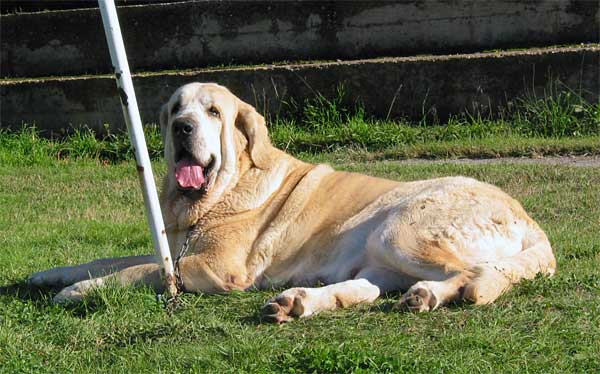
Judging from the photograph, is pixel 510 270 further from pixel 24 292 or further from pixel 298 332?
pixel 24 292

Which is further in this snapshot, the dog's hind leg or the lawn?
the dog's hind leg

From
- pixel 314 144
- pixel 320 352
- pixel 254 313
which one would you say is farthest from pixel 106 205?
pixel 320 352

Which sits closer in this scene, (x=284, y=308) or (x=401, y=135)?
(x=284, y=308)

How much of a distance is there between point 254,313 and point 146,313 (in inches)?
22.4

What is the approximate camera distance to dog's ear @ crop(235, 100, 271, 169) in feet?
20.9

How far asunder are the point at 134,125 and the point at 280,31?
7335 millimetres

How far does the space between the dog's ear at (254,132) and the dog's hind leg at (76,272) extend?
2.97 feet

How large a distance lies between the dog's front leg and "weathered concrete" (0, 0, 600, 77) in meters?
7.11

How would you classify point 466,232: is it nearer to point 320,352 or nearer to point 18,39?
point 320,352

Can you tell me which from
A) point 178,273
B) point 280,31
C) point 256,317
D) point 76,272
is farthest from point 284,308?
point 280,31

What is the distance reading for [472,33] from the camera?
12.2 metres

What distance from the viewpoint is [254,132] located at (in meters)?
6.38

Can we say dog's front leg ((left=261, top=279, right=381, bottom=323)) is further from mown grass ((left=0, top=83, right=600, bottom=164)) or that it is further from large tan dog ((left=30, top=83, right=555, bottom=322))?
mown grass ((left=0, top=83, right=600, bottom=164))

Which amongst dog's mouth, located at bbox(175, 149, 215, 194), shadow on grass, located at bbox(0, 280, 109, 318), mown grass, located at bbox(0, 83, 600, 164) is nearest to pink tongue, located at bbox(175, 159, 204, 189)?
dog's mouth, located at bbox(175, 149, 215, 194)
